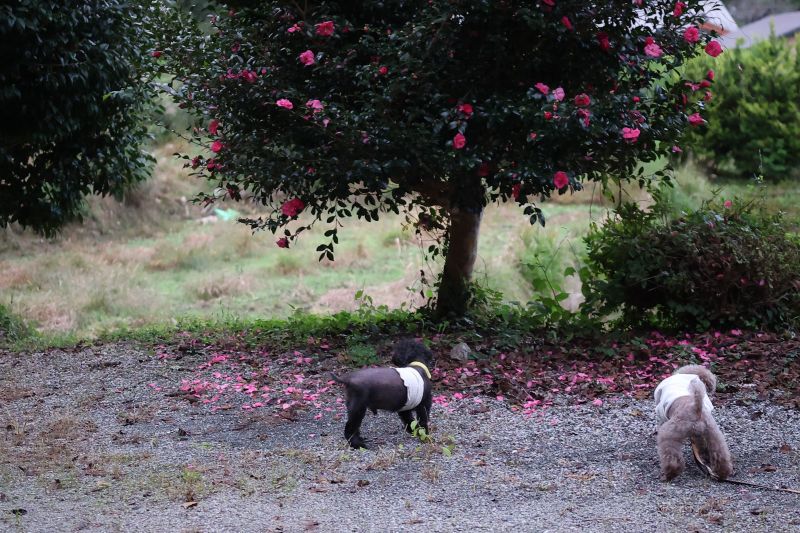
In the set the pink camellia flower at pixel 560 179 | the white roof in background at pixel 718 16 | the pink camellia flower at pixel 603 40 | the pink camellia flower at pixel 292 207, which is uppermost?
the white roof in background at pixel 718 16

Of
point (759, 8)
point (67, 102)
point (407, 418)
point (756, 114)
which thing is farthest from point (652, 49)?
point (759, 8)

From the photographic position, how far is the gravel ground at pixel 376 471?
4094 mm

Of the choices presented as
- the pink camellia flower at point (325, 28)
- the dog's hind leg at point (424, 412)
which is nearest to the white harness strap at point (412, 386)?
the dog's hind leg at point (424, 412)

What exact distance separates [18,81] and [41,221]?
74.5 inches

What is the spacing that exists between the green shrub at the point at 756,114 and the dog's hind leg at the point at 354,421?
1338 cm

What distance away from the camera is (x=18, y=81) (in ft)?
25.1

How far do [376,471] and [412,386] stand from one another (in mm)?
523

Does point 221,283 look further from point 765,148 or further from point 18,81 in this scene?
point 765,148

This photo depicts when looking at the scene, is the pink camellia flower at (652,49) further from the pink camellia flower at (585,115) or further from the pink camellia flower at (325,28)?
the pink camellia flower at (325,28)

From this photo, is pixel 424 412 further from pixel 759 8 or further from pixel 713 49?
pixel 759 8

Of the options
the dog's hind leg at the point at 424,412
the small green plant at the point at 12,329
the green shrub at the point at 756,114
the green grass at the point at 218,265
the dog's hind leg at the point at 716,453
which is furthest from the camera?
the green shrub at the point at 756,114

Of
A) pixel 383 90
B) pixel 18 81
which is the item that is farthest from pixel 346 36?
pixel 18 81

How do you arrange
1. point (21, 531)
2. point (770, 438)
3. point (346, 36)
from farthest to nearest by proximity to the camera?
point (346, 36)
point (770, 438)
point (21, 531)

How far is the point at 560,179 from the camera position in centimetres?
614
